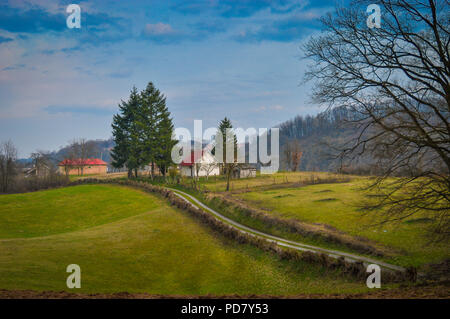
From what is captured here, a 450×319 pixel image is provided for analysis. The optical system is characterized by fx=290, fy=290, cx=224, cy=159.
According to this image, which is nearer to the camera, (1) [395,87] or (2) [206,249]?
(1) [395,87]

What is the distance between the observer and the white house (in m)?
63.2

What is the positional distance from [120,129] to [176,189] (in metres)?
23.1

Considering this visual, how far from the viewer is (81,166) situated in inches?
3351

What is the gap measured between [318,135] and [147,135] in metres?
130

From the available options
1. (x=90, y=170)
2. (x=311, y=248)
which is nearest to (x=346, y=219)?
(x=311, y=248)

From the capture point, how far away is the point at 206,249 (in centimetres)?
2208

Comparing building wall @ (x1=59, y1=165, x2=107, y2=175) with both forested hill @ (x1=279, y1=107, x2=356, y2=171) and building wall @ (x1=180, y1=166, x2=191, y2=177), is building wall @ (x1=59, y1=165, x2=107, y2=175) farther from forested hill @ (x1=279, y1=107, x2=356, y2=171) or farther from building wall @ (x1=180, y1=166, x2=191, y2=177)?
forested hill @ (x1=279, y1=107, x2=356, y2=171)

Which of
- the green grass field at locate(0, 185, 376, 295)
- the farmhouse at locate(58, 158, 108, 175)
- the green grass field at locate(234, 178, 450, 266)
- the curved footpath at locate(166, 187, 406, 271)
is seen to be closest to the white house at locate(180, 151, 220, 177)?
the green grass field at locate(234, 178, 450, 266)

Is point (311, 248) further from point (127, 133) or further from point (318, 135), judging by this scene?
point (318, 135)

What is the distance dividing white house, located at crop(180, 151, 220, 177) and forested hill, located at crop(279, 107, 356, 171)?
21514 mm

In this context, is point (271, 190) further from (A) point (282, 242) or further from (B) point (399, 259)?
(B) point (399, 259)

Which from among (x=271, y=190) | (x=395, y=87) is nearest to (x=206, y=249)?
(x=395, y=87)
